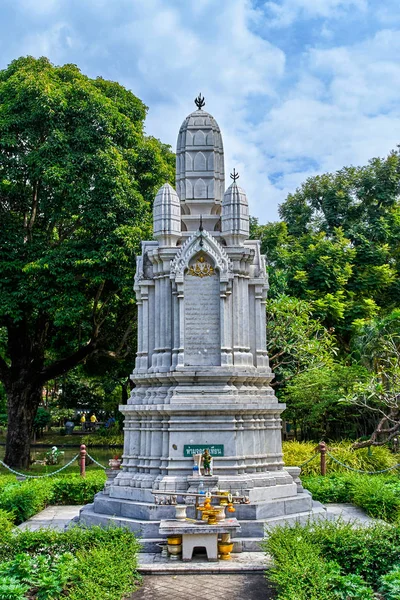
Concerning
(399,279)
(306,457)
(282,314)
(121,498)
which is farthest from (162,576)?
(399,279)

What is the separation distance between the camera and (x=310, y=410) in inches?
909

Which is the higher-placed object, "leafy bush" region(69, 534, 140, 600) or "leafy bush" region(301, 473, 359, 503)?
"leafy bush" region(301, 473, 359, 503)

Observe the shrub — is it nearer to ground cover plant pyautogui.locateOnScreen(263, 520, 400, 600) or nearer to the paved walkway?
ground cover plant pyautogui.locateOnScreen(263, 520, 400, 600)

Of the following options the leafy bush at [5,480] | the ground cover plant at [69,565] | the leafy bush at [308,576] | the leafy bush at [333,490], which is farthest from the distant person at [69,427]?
the leafy bush at [308,576]

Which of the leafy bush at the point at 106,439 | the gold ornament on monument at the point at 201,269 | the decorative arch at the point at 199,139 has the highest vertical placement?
the decorative arch at the point at 199,139

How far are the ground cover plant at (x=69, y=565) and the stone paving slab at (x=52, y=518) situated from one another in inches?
154

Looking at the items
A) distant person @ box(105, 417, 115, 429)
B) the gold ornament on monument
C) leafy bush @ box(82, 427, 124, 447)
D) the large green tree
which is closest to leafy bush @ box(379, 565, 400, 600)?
the gold ornament on monument

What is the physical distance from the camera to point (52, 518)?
13.8 m

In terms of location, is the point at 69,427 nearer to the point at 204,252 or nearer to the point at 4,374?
the point at 4,374

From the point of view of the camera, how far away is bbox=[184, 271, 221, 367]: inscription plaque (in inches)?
469

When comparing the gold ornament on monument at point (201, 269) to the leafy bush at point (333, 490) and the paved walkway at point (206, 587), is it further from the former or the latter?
the leafy bush at point (333, 490)

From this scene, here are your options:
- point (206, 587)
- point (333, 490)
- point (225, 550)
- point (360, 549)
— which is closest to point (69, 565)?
point (206, 587)

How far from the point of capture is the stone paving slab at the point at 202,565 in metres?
8.93

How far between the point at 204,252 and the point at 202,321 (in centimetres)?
133
